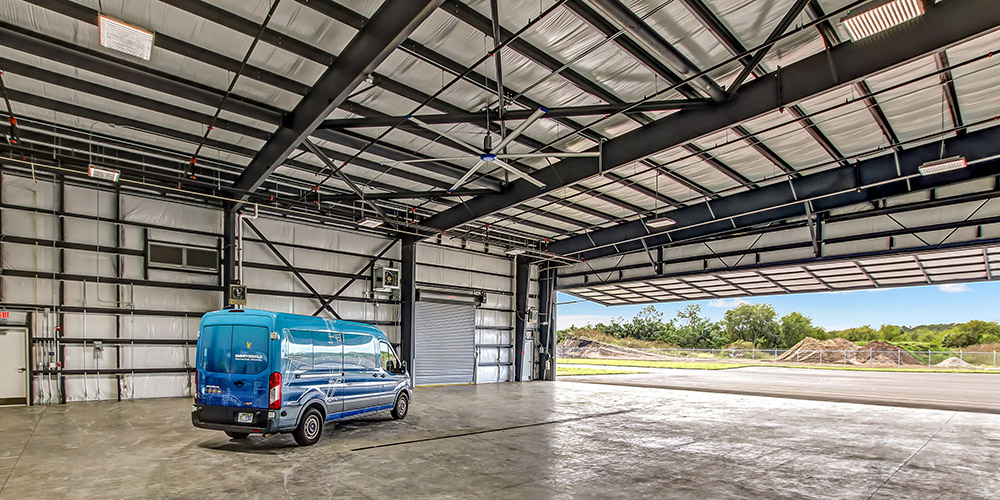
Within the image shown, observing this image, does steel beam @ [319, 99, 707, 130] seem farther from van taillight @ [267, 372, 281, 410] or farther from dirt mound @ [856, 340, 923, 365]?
dirt mound @ [856, 340, 923, 365]

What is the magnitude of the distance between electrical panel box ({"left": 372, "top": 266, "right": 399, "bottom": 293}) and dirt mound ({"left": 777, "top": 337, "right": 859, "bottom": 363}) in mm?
34063

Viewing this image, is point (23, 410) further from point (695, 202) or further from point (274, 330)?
point (695, 202)

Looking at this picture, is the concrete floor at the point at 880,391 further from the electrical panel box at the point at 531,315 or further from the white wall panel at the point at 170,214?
the white wall panel at the point at 170,214

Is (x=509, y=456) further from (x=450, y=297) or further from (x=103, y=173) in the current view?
(x=450, y=297)

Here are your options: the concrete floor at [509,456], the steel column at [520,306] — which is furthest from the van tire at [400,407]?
the steel column at [520,306]

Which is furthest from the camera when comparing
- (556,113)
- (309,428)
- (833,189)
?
(833,189)

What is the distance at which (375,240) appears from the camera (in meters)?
17.1

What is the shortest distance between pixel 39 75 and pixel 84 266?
5560mm

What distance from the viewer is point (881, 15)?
5523 millimetres

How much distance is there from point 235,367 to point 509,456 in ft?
13.9

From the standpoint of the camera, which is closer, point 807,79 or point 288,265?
point 807,79

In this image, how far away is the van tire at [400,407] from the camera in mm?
10188

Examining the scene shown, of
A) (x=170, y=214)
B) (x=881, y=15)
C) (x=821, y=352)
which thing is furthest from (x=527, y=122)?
(x=821, y=352)

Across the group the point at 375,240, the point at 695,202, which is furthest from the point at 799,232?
the point at 375,240
